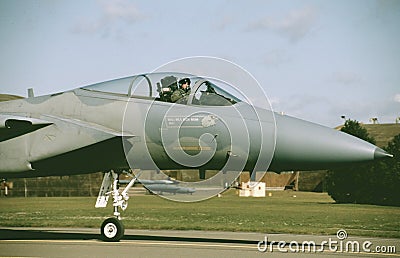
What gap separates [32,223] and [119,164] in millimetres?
8516

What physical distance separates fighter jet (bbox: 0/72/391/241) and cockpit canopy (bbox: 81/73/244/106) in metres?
0.02

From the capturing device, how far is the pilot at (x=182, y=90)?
41.2 feet

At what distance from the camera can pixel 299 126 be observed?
11891 mm

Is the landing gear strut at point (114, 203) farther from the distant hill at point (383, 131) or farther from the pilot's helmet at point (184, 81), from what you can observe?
the distant hill at point (383, 131)

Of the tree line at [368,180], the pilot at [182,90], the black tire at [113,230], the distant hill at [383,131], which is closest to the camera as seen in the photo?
the pilot at [182,90]

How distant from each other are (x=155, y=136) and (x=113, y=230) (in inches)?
84.8

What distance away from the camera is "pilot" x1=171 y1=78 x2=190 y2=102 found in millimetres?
12555

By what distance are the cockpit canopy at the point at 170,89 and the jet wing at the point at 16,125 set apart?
138cm

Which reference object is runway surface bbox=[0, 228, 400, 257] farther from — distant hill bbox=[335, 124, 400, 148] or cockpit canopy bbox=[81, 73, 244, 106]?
distant hill bbox=[335, 124, 400, 148]

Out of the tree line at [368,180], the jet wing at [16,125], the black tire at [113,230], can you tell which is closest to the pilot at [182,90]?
the jet wing at [16,125]

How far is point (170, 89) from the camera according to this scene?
12695 millimetres

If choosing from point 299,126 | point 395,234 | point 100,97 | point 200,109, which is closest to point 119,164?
point 100,97

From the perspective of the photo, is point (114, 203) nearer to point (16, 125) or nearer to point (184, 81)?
point (16, 125)

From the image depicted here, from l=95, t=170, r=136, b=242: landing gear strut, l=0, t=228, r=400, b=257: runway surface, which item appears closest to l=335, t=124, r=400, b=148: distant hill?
l=0, t=228, r=400, b=257: runway surface
